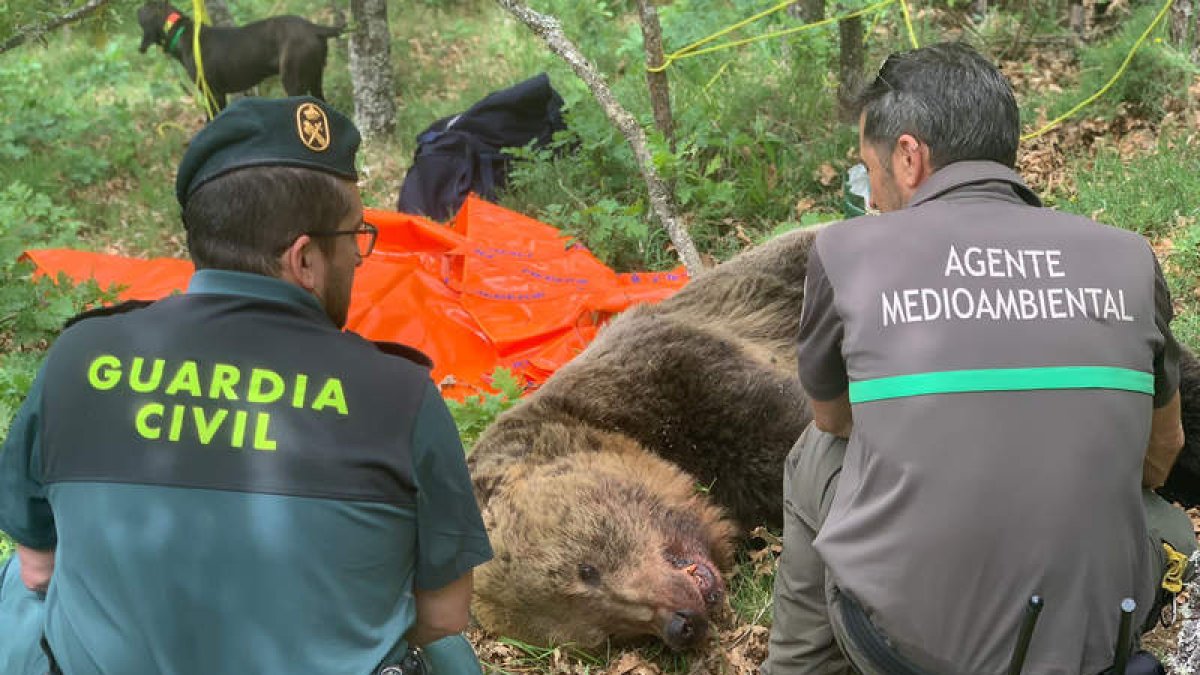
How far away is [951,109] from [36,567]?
227 cm

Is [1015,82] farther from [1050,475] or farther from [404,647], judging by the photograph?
[404,647]

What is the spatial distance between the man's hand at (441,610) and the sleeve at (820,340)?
0.89 meters

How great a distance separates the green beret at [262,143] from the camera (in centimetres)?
222

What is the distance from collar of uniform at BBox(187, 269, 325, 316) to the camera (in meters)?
2.19

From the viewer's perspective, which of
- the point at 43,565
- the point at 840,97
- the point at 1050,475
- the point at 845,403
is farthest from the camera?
the point at 840,97

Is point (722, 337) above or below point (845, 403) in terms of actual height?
below

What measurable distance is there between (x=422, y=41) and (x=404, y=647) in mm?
9749

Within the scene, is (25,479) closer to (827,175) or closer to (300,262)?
(300,262)

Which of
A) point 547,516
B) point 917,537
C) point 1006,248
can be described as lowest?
point 547,516

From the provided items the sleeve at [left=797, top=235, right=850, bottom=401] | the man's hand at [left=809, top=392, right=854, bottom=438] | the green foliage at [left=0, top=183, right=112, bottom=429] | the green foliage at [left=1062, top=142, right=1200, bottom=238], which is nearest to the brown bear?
the man's hand at [left=809, top=392, right=854, bottom=438]

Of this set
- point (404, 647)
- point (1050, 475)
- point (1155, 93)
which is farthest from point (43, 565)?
point (1155, 93)

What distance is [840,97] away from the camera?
6754mm

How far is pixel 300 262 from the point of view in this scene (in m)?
2.25

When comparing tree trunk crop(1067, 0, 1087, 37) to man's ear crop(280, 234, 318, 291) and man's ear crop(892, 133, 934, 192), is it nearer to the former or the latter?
man's ear crop(892, 133, 934, 192)
